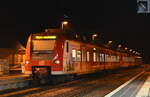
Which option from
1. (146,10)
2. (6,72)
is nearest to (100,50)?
(6,72)

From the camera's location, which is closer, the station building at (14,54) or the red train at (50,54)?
the red train at (50,54)

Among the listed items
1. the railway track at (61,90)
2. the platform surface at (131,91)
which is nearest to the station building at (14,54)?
the railway track at (61,90)

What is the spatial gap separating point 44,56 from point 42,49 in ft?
1.65

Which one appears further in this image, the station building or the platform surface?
the station building

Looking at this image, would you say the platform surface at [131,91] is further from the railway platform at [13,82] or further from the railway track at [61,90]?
the railway platform at [13,82]

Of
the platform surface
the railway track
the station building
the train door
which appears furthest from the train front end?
the station building

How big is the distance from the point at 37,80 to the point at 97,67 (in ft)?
35.3

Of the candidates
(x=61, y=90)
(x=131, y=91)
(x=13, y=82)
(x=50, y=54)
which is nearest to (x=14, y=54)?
(x=50, y=54)

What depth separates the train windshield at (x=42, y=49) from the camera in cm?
1925

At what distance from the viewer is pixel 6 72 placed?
95.2ft

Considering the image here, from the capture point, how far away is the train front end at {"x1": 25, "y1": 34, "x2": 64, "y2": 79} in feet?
62.3

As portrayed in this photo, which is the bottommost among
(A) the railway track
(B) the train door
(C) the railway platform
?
(A) the railway track

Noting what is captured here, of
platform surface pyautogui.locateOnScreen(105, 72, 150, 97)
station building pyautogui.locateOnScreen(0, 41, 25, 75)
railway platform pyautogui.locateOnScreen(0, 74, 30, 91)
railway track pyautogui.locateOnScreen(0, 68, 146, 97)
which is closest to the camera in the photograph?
platform surface pyautogui.locateOnScreen(105, 72, 150, 97)

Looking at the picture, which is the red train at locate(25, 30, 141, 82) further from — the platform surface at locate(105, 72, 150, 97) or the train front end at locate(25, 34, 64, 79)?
the platform surface at locate(105, 72, 150, 97)
